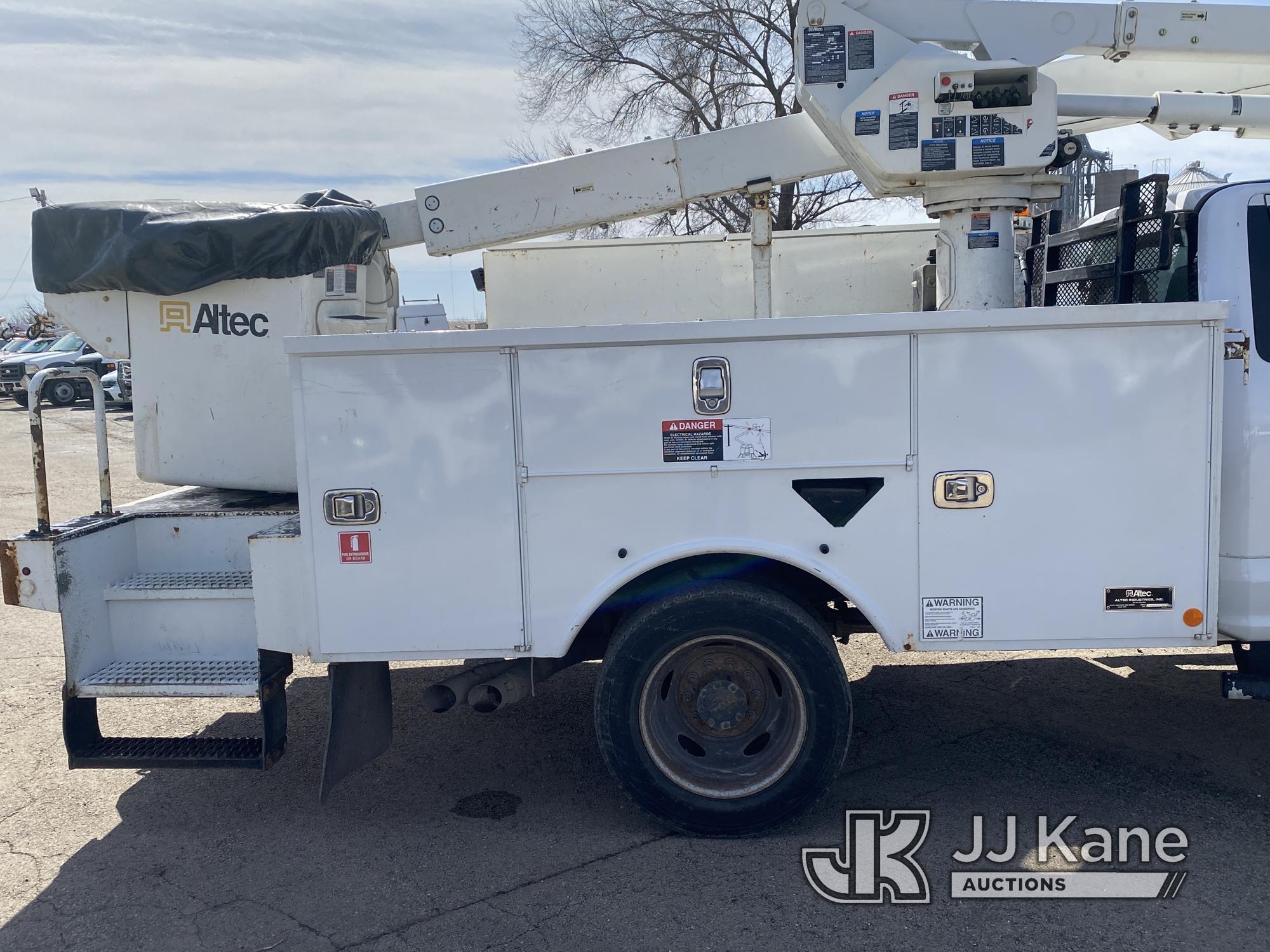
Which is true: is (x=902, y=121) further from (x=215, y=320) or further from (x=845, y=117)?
(x=215, y=320)

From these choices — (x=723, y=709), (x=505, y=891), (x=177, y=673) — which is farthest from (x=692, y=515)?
(x=177, y=673)

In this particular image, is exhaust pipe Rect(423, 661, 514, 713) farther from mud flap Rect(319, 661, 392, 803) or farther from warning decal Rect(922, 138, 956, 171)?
warning decal Rect(922, 138, 956, 171)

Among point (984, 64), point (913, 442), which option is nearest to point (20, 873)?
point (913, 442)

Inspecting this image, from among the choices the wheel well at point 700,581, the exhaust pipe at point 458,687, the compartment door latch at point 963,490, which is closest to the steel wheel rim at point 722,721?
the wheel well at point 700,581

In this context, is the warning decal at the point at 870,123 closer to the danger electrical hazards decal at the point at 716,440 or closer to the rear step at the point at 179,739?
the danger electrical hazards decal at the point at 716,440

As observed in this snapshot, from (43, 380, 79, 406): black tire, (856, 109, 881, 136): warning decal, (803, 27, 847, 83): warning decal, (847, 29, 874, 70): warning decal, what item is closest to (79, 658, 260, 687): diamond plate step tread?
(856, 109, 881, 136): warning decal

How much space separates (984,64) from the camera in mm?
4605

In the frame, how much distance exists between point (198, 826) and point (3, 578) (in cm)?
125

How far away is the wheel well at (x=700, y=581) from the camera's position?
3.94 meters

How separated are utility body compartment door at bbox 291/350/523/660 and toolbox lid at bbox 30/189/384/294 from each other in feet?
3.37

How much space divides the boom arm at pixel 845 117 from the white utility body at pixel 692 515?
3.07 feet

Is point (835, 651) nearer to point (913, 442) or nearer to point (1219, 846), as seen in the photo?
point (913, 442)

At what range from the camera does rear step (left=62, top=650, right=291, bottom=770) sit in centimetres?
405

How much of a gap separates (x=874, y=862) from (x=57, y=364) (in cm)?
2500
